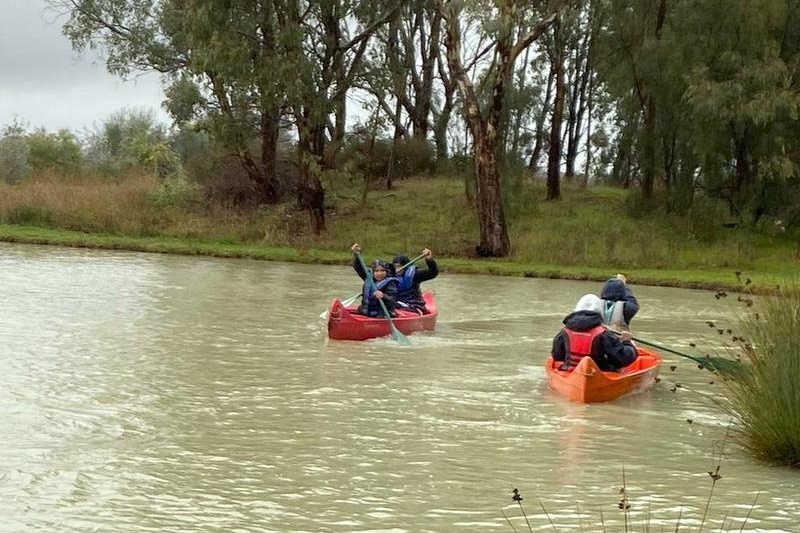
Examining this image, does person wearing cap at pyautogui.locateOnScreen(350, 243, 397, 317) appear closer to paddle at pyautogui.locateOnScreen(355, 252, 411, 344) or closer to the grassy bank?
paddle at pyautogui.locateOnScreen(355, 252, 411, 344)

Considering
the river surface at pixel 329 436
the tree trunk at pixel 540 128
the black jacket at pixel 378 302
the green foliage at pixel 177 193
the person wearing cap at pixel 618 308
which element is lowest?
the river surface at pixel 329 436

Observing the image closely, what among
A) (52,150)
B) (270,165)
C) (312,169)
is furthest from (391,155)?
(52,150)

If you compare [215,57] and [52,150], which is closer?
[215,57]

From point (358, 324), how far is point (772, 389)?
758 centimetres

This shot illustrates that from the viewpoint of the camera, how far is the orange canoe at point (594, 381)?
1028cm

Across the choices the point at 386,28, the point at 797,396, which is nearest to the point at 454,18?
the point at 386,28

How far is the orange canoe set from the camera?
10281mm

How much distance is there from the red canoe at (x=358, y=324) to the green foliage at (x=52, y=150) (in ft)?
112

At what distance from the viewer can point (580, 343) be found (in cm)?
1102

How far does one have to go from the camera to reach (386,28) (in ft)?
112

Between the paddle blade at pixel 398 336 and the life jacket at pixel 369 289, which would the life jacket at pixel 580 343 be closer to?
the paddle blade at pixel 398 336

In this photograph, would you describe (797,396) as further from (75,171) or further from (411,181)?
(75,171)

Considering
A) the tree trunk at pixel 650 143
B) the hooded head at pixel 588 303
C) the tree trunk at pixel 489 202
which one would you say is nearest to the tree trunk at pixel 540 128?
the tree trunk at pixel 650 143

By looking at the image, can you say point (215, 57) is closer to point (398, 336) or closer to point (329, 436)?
point (398, 336)
